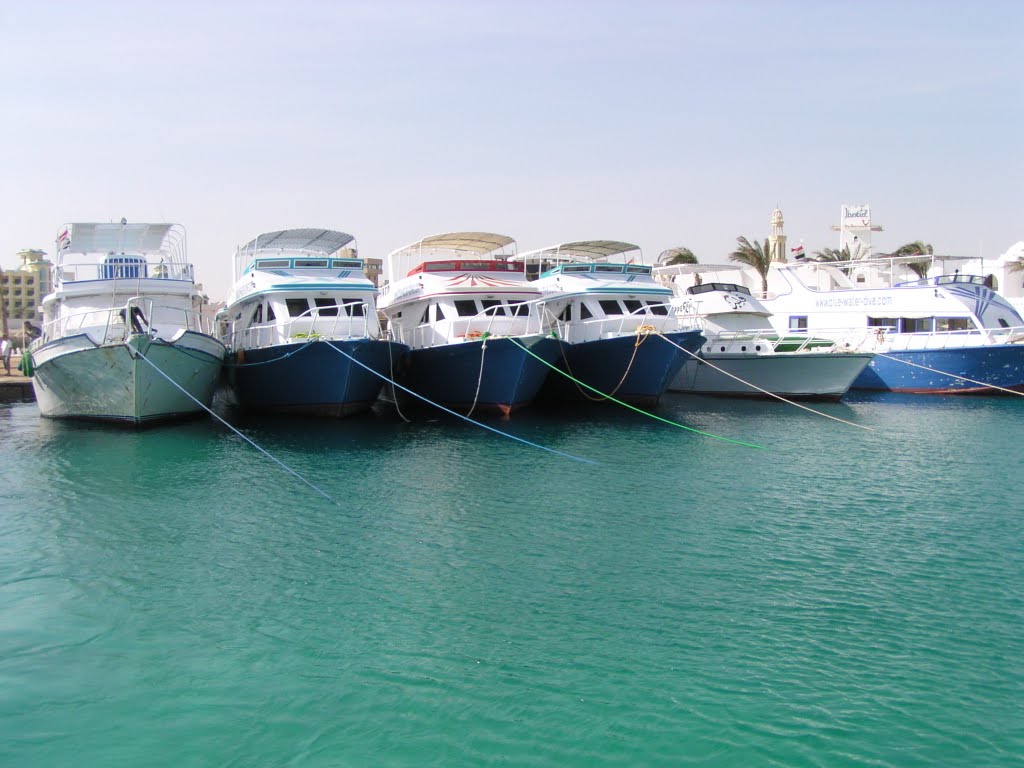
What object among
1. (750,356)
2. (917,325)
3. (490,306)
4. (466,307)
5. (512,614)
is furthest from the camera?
(917,325)

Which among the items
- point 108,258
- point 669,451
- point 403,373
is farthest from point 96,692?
point 108,258

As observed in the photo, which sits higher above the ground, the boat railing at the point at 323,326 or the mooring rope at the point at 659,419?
the boat railing at the point at 323,326

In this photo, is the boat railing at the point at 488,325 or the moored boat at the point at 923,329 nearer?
the boat railing at the point at 488,325

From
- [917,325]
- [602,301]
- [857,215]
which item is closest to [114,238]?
[602,301]

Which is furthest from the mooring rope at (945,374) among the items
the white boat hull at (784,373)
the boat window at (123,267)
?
the boat window at (123,267)

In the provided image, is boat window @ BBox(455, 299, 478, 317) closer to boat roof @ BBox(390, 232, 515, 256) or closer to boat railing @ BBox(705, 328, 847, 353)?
boat roof @ BBox(390, 232, 515, 256)

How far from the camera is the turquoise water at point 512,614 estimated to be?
Answer: 268 inches

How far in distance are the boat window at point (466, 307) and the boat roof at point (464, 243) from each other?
4.72m

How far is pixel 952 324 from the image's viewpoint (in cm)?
3169

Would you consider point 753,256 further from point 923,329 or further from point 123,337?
point 123,337

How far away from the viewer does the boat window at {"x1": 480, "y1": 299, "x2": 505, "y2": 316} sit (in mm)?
24461

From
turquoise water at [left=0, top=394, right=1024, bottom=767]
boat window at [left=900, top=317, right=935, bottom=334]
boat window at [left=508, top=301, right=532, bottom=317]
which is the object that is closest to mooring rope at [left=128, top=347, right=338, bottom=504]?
turquoise water at [left=0, top=394, right=1024, bottom=767]

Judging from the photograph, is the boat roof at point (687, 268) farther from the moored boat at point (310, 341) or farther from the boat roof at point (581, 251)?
the moored boat at point (310, 341)

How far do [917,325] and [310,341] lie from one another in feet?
77.4
